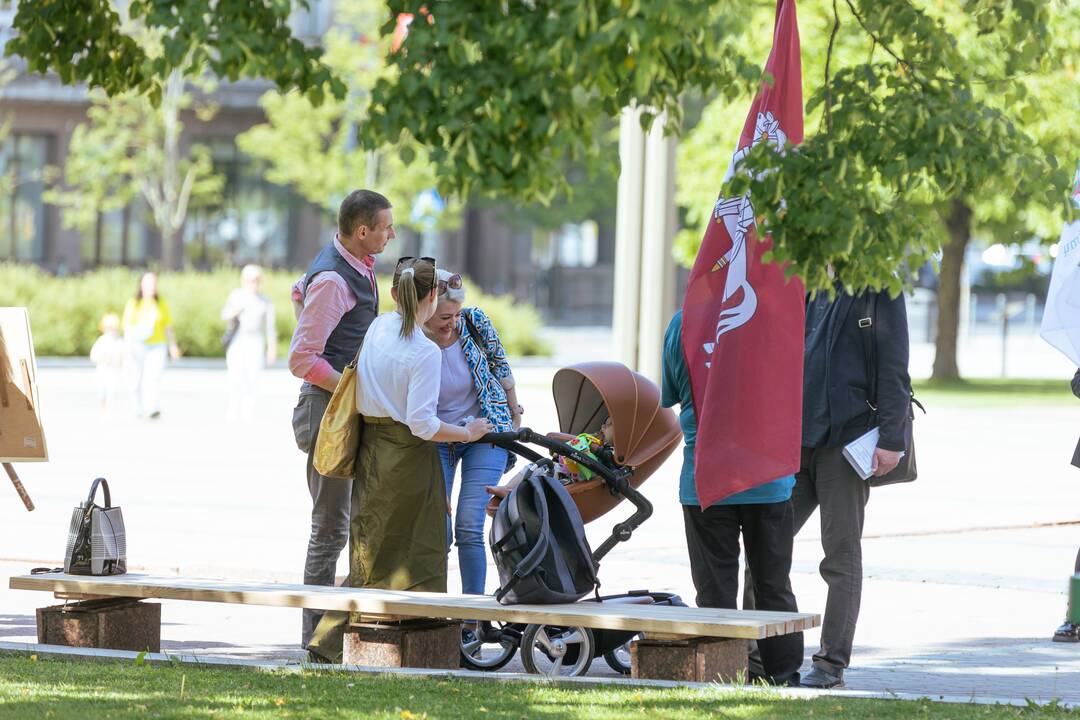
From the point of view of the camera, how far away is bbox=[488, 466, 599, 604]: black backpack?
6.67 metres

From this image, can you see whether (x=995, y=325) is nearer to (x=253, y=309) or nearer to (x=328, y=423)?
(x=253, y=309)

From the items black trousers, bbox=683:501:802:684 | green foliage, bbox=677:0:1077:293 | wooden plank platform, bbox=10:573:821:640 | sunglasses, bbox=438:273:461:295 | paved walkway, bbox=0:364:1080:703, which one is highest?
green foliage, bbox=677:0:1077:293

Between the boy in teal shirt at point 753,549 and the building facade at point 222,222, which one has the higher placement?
the building facade at point 222,222

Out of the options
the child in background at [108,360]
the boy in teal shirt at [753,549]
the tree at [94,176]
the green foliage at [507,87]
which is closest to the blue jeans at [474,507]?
the boy in teal shirt at [753,549]

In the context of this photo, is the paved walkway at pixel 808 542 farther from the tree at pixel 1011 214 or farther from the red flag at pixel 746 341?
the tree at pixel 1011 214

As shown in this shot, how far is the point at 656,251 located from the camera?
18.1 m

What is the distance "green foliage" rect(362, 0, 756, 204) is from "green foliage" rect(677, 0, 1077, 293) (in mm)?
579

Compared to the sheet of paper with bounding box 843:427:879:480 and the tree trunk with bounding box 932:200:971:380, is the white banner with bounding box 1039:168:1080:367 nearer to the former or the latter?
the sheet of paper with bounding box 843:427:879:480

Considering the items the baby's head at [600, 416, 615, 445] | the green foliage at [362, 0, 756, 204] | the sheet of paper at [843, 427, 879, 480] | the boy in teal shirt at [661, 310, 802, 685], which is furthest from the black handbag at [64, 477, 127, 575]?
the sheet of paper at [843, 427, 879, 480]

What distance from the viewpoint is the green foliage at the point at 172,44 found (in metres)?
5.86

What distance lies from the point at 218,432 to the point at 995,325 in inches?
1646

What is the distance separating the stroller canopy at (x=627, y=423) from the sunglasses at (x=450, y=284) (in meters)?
0.64

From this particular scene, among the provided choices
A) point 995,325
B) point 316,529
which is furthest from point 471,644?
point 995,325

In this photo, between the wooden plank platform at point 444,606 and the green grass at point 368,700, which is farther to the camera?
the wooden plank platform at point 444,606
